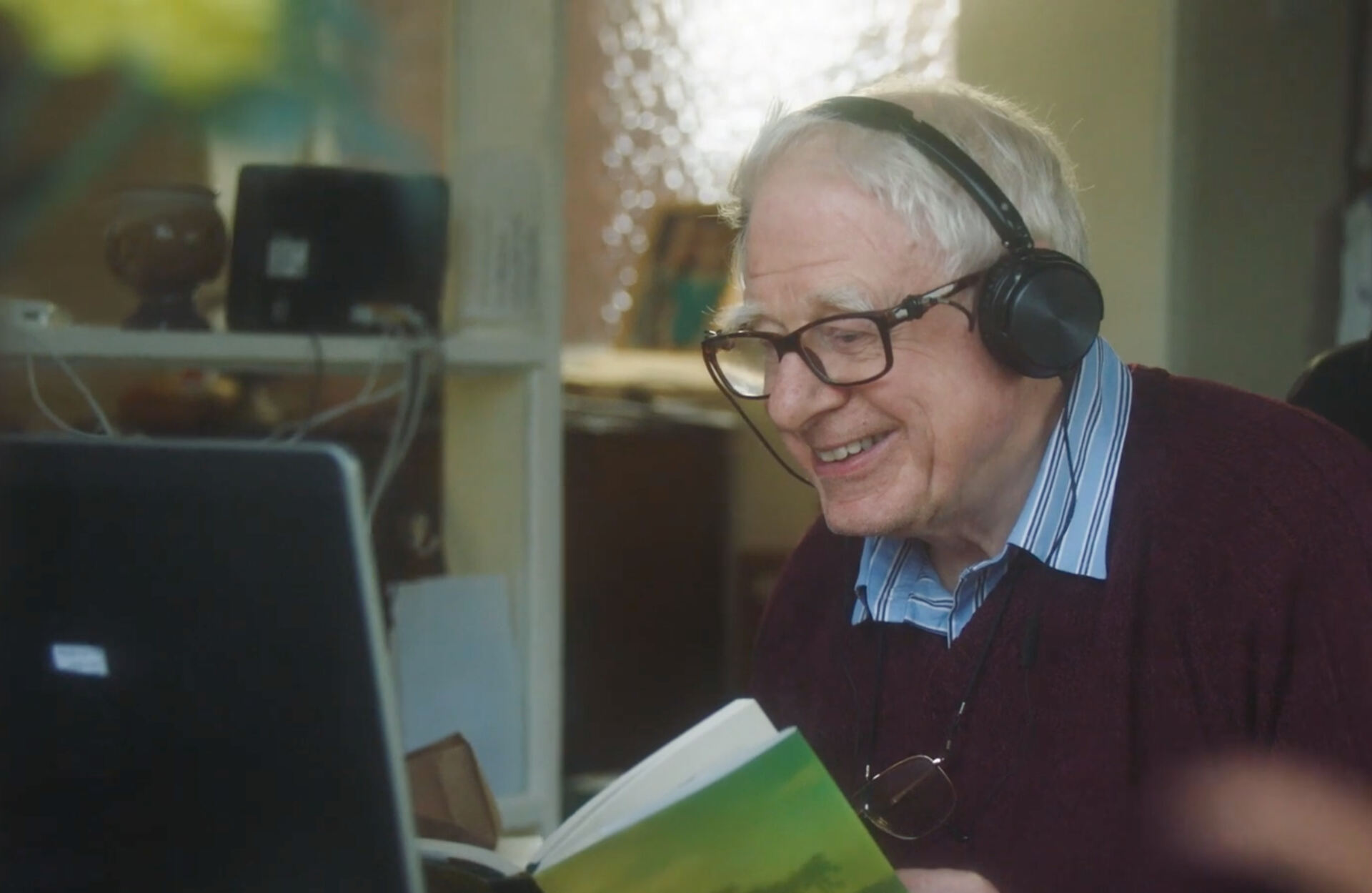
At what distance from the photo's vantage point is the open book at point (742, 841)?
604mm

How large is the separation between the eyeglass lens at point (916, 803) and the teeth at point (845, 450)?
0.71 ft

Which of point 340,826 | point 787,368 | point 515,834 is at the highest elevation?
point 787,368

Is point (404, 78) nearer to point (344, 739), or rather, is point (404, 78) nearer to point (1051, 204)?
point (1051, 204)

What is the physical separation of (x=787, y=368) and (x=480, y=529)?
640 millimetres

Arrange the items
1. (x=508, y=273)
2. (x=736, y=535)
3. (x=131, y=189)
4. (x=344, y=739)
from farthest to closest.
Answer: (x=736, y=535) → (x=508, y=273) → (x=131, y=189) → (x=344, y=739)

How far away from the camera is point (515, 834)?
4.63ft

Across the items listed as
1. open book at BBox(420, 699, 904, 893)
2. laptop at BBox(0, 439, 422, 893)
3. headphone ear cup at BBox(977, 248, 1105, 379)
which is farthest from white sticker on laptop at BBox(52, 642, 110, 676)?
headphone ear cup at BBox(977, 248, 1105, 379)

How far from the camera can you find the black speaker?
1.34m

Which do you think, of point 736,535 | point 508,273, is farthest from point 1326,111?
point 736,535

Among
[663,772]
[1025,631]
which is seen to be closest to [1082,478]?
[1025,631]

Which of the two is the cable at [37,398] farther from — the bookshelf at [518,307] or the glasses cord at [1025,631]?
the glasses cord at [1025,631]

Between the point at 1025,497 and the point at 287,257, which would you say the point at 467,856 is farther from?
the point at 287,257

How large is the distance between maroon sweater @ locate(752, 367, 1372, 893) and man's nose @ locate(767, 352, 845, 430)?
0.18 meters

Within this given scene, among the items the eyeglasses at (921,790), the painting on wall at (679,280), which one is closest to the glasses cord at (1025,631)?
the eyeglasses at (921,790)
